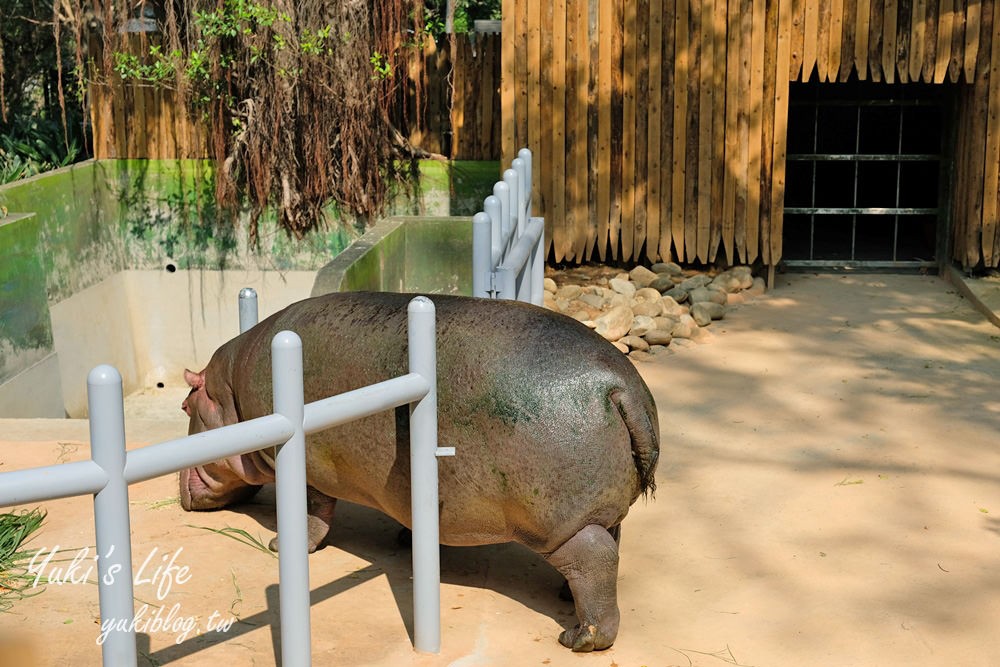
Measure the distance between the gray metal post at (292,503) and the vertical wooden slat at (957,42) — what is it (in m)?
8.07

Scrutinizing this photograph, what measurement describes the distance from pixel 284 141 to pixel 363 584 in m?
6.96

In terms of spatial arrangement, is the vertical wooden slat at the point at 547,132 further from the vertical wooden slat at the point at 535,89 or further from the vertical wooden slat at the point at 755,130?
the vertical wooden slat at the point at 755,130

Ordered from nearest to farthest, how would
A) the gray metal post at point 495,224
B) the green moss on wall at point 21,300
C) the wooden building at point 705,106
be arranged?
the gray metal post at point 495,224
the green moss on wall at point 21,300
the wooden building at point 705,106

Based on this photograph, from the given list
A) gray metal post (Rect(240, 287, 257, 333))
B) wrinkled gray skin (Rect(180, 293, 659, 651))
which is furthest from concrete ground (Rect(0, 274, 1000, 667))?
gray metal post (Rect(240, 287, 257, 333))

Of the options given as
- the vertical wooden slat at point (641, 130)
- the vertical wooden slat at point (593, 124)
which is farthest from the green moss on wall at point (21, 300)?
the vertical wooden slat at point (641, 130)

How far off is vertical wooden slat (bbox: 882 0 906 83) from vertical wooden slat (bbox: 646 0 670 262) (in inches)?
69.8

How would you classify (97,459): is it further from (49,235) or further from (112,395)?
(49,235)

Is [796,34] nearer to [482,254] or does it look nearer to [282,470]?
[482,254]

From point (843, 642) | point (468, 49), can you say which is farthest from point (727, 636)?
point (468, 49)

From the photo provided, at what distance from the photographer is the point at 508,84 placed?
10.4 meters

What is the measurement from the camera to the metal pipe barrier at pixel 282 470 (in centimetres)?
305

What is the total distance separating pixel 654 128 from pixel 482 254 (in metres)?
5.55

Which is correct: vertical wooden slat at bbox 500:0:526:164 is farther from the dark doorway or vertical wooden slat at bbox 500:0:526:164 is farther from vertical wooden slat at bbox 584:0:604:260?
the dark doorway

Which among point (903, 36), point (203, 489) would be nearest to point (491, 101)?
point (903, 36)
